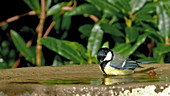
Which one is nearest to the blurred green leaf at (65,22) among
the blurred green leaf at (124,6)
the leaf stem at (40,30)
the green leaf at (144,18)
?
the leaf stem at (40,30)

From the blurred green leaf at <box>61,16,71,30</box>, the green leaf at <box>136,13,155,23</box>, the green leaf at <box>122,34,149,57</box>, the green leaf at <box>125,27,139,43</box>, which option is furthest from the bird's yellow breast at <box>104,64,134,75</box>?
the blurred green leaf at <box>61,16,71,30</box>

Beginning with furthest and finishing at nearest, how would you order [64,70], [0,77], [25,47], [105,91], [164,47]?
[25,47], [164,47], [64,70], [0,77], [105,91]

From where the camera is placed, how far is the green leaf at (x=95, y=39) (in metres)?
4.55

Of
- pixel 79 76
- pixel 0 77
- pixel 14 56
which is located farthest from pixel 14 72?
pixel 14 56

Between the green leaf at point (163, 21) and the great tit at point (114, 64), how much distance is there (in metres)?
0.92

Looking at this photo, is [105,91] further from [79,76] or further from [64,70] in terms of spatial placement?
[64,70]

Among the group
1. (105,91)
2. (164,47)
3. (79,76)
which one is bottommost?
(105,91)

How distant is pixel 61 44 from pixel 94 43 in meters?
0.27

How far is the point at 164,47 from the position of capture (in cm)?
445

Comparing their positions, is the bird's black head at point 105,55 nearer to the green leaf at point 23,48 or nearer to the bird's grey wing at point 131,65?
the bird's grey wing at point 131,65

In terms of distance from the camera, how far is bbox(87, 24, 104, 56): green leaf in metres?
4.55

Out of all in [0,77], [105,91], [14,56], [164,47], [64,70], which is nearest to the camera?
[105,91]

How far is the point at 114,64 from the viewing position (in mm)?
3713

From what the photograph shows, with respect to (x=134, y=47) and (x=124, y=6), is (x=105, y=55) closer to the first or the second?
(x=134, y=47)
